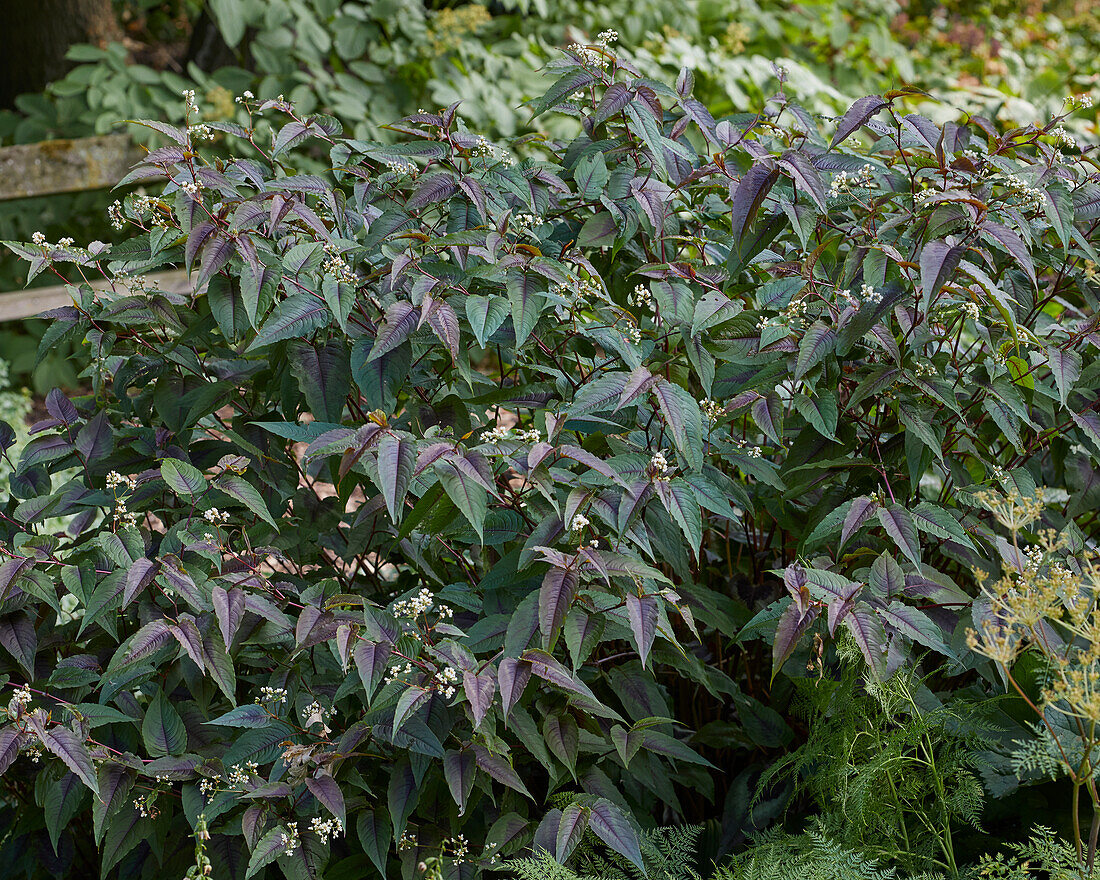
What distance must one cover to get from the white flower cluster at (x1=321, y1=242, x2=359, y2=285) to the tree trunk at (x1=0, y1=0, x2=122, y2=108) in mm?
4264

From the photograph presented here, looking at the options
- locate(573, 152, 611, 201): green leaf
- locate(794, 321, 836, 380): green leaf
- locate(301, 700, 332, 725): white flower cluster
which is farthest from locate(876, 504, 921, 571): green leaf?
locate(301, 700, 332, 725): white flower cluster

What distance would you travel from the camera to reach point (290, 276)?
1.48m

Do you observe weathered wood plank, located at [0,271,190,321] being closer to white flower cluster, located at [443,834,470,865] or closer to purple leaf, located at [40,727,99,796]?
purple leaf, located at [40,727,99,796]

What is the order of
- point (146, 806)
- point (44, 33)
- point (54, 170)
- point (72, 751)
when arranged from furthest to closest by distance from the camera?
point (44, 33)
point (54, 170)
point (146, 806)
point (72, 751)

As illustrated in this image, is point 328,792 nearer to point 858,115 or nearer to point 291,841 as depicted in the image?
point 291,841

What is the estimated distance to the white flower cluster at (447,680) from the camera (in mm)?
1177

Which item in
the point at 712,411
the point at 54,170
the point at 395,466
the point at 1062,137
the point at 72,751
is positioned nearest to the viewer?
the point at 395,466

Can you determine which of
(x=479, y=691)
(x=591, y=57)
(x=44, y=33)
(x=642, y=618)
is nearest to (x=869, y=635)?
(x=642, y=618)

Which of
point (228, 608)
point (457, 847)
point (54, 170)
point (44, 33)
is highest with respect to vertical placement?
point (228, 608)

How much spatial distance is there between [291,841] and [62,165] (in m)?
3.90

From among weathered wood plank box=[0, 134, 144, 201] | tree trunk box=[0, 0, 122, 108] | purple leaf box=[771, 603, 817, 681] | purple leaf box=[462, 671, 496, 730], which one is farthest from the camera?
tree trunk box=[0, 0, 122, 108]

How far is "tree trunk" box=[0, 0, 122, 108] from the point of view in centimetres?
481

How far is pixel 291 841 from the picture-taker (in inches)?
49.9

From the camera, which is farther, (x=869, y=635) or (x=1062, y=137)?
(x=1062, y=137)
